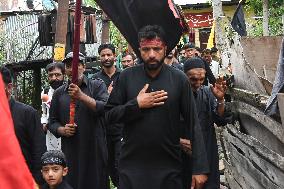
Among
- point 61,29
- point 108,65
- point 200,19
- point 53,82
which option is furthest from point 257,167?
point 200,19

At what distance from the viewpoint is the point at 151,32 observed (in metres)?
4.39

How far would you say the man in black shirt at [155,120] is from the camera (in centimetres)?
433

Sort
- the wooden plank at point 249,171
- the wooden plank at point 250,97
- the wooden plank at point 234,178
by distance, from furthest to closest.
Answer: the wooden plank at point 234,178 → the wooden plank at point 250,97 → the wooden plank at point 249,171

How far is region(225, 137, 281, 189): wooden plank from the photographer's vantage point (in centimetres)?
489

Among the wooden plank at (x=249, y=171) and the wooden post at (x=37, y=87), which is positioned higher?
the wooden post at (x=37, y=87)

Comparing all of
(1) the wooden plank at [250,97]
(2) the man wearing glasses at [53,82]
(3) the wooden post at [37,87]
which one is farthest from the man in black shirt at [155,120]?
(3) the wooden post at [37,87]

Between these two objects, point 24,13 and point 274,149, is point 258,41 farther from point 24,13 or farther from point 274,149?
point 24,13

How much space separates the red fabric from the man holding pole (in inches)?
157

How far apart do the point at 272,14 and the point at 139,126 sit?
2473 cm

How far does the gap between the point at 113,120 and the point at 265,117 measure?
140cm

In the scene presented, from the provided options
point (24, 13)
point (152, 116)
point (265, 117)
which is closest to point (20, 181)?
point (152, 116)

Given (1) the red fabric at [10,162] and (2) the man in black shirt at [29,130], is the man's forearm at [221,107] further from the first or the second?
(1) the red fabric at [10,162]

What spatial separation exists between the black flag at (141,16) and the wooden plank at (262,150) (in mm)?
1247

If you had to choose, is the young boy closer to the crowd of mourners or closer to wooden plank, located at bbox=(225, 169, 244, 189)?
the crowd of mourners
